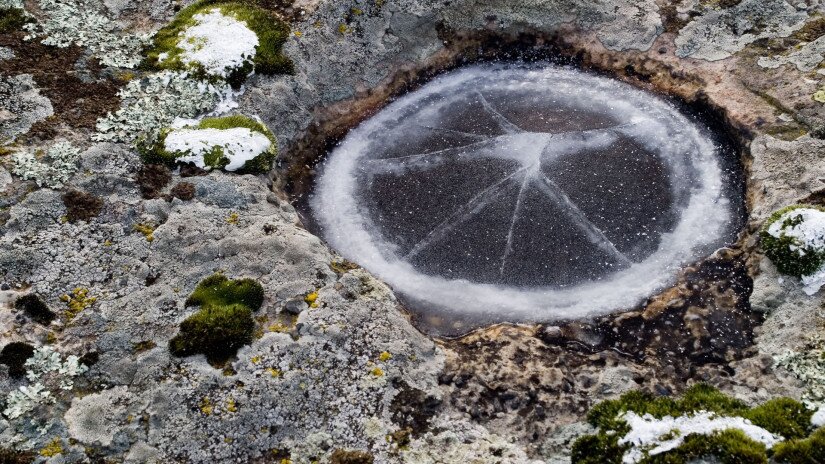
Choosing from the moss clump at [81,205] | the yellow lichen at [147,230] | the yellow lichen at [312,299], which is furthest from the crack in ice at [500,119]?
the moss clump at [81,205]

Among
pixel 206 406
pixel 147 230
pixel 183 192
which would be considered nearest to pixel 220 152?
pixel 183 192

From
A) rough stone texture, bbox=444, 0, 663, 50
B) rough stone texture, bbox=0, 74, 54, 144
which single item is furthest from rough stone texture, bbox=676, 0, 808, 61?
rough stone texture, bbox=0, 74, 54, 144

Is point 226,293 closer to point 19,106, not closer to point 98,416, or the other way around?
point 98,416

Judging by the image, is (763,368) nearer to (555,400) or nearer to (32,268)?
(555,400)

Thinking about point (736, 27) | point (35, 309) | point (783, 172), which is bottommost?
point (35, 309)

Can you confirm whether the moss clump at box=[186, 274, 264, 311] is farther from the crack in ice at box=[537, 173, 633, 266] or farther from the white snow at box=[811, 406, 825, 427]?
the white snow at box=[811, 406, 825, 427]

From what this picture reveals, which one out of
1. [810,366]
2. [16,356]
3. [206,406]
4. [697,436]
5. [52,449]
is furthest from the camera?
[810,366]
